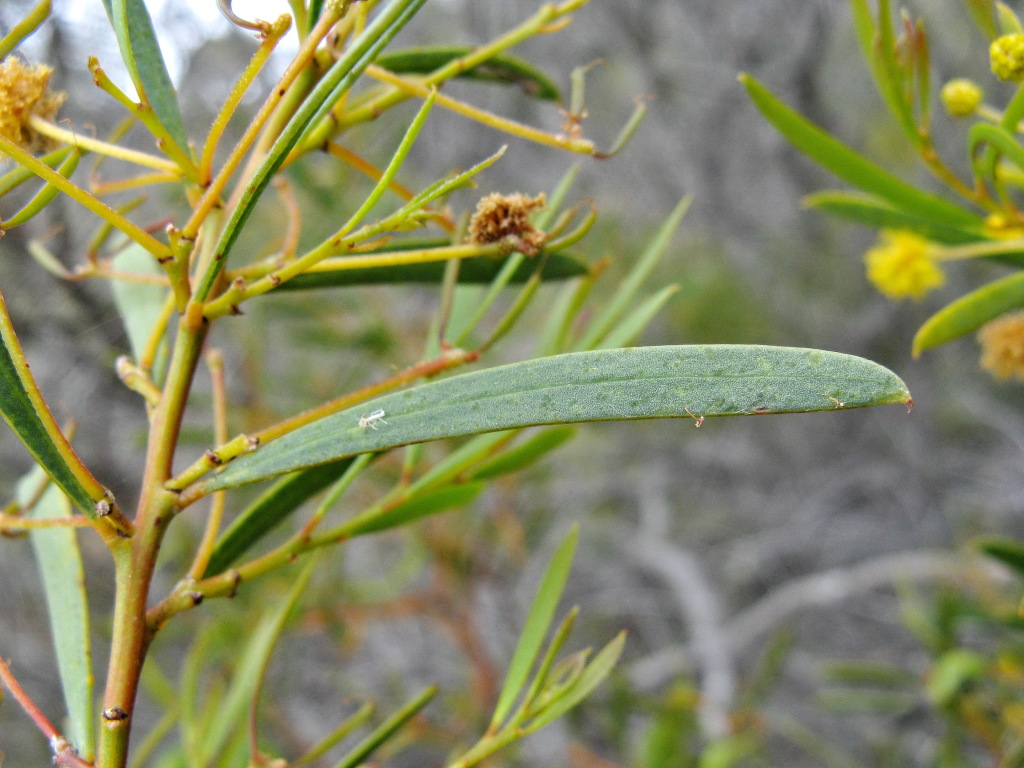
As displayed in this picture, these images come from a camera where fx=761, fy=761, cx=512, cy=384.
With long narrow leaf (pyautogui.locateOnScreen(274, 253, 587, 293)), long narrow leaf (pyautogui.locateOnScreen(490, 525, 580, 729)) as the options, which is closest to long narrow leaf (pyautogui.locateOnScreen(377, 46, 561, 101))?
long narrow leaf (pyautogui.locateOnScreen(274, 253, 587, 293))

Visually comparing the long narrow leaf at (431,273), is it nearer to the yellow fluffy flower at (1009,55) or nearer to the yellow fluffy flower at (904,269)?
the yellow fluffy flower at (1009,55)

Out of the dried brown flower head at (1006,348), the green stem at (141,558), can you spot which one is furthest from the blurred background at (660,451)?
the green stem at (141,558)

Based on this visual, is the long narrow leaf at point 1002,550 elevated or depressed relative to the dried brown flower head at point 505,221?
depressed

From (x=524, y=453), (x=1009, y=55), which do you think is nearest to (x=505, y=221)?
(x=524, y=453)

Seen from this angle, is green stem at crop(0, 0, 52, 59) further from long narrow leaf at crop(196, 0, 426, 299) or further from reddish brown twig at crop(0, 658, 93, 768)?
reddish brown twig at crop(0, 658, 93, 768)

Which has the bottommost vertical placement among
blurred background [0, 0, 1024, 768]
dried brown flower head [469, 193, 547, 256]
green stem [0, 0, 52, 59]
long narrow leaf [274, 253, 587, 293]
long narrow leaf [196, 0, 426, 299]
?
blurred background [0, 0, 1024, 768]

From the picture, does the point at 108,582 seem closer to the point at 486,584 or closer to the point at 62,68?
the point at 486,584
